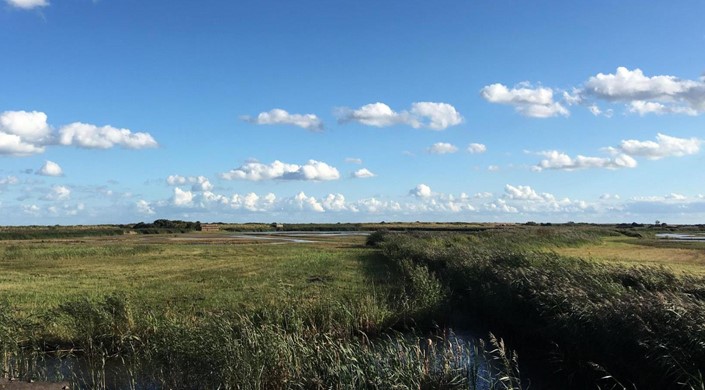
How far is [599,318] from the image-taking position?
36.4 ft

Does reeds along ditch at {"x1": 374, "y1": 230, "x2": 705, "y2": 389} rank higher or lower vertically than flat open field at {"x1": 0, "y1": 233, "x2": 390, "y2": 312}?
higher

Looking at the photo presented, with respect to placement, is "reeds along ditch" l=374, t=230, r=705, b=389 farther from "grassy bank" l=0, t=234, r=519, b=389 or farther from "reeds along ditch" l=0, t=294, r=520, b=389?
"reeds along ditch" l=0, t=294, r=520, b=389

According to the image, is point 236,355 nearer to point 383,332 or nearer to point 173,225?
point 383,332

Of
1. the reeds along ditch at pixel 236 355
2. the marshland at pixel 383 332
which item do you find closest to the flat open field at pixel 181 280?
the marshland at pixel 383 332

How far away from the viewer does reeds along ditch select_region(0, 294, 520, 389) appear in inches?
340

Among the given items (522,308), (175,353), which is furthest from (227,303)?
(522,308)

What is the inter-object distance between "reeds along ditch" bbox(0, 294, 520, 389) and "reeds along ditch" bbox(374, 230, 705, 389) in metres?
1.66

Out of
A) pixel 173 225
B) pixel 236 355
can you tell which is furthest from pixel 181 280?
pixel 173 225

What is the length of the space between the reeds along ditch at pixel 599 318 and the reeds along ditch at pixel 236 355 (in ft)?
5.45

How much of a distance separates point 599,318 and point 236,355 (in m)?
7.31

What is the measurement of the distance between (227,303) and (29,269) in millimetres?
24002

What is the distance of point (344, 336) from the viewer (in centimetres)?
1373

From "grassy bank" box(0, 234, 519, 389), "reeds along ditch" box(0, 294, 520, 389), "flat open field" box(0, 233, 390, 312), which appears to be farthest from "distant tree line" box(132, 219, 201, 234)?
"reeds along ditch" box(0, 294, 520, 389)

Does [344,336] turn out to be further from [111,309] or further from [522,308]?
[111,309]
